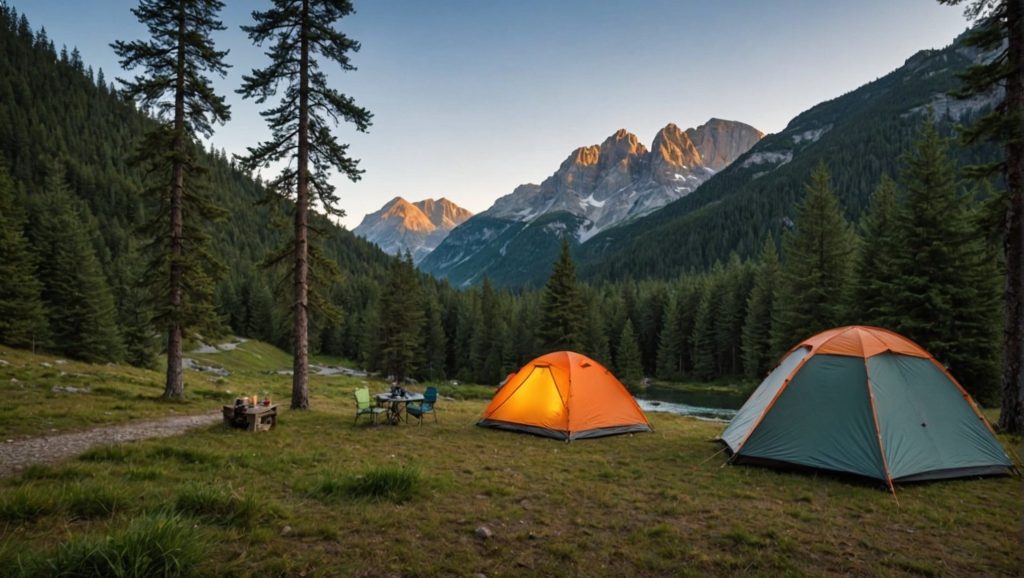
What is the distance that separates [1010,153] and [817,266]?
23236 mm

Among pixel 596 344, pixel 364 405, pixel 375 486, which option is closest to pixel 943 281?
pixel 364 405

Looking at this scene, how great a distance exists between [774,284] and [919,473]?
4623 cm

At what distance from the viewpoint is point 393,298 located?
51.8 m

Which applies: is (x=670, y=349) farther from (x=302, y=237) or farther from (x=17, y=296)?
(x=17, y=296)

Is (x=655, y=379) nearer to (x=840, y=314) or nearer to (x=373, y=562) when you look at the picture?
(x=840, y=314)

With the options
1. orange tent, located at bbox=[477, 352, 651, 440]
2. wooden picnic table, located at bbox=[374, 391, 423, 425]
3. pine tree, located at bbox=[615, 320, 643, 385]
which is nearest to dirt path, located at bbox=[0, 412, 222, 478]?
wooden picnic table, located at bbox=[374, 391, 423, 425]

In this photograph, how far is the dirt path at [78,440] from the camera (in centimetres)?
906

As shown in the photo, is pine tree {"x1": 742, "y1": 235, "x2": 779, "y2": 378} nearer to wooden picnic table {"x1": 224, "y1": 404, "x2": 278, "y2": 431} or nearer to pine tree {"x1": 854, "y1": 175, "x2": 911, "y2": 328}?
pine tree {"x1": 854, "y1": 175, "x2": 911, "y2": 328}

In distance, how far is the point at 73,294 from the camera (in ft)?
122

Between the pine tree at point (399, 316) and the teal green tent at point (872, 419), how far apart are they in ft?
143

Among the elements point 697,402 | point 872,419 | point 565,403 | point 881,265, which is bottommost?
point 697,402

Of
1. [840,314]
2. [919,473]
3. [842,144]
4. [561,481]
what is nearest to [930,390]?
[919,473]

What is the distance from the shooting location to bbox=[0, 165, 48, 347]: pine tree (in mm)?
31312

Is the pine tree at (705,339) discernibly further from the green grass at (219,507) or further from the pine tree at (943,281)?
the green grass at (219,507)
